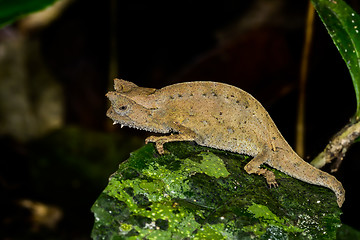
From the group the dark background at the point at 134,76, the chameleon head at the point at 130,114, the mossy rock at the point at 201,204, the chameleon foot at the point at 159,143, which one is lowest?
the mossy rock at the point at 201,204

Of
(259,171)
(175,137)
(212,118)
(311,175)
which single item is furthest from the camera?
(212,118)

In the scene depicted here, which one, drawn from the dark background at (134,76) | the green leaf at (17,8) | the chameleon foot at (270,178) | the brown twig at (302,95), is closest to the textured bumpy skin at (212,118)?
the chameleon foot at (270,178)

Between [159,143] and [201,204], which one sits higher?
[159,143]

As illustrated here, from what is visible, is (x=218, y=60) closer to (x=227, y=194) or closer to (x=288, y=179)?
(x=288, y=179)

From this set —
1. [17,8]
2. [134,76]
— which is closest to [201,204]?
[17,8]

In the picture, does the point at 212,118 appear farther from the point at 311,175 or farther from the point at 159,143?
the point at 311,175

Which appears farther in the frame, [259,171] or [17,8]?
[17,8]

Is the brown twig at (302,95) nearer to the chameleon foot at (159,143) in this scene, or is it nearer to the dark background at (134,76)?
the dark background at (134,76)
